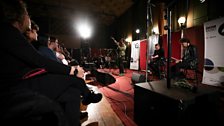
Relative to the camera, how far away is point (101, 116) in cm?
162

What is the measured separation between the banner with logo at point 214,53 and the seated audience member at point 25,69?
10.8 ft

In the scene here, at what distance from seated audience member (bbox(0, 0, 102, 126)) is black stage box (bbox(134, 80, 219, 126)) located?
68cm

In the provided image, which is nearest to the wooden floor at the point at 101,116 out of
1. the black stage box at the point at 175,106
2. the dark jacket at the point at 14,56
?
the black stage box at the point at 175,106

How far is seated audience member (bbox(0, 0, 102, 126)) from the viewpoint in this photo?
600 millimetres

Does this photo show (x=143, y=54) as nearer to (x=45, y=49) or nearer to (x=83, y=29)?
(x=45, y=49)

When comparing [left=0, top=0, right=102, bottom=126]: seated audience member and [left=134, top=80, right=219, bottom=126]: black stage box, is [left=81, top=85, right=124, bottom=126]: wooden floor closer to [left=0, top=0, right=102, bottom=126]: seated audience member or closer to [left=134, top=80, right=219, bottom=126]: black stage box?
[left=134, top=80, right=219, bottom=126]: black stage box

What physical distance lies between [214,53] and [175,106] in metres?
2.84

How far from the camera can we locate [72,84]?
823 mm

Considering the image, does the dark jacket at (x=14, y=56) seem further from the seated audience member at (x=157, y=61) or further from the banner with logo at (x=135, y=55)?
the banner with logo at (x=135, y=55)

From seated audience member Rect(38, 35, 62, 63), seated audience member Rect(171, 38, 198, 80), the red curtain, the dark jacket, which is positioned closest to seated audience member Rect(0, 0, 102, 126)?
the dark jacket

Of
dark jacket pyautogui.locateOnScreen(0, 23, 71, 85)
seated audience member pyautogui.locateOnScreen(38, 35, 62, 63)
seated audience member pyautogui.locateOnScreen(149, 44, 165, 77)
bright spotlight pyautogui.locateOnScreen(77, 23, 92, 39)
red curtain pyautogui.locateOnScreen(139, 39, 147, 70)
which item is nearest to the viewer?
dark jacket pyautogui.locateOnScreen(0, 23, 71, 85)

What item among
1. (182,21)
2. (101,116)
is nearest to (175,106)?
(101,116)

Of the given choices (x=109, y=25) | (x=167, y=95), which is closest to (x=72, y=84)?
(x=167, y=95)

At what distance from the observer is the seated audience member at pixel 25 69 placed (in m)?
0.60
